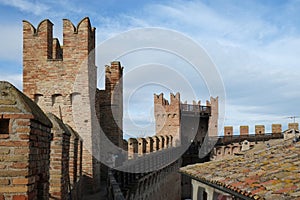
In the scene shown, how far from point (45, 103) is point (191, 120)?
31.7 m

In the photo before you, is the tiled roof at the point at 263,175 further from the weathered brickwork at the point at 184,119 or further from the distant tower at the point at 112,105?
the weathered brickwork at the point at 184,119

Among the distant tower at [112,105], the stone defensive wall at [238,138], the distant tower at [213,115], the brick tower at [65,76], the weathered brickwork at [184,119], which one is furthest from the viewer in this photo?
the distant tower at [213,115]

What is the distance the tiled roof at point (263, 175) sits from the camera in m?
5.64

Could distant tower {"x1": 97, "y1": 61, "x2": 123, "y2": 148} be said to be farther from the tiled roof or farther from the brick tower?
the tiled roof

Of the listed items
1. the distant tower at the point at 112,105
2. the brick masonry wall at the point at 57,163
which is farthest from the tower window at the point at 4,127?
the distant tower at the point at 112,105

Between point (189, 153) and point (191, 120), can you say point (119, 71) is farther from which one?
point (191, 120)

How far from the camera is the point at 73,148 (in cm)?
766

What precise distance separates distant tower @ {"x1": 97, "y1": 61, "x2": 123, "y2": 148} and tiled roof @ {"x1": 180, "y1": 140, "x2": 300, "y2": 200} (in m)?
7.60

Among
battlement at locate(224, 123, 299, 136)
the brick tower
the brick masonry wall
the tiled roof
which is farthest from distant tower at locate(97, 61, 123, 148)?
battlement at locate(224, 123, 299, 136)

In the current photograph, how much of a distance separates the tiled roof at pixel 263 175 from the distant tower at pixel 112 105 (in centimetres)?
760

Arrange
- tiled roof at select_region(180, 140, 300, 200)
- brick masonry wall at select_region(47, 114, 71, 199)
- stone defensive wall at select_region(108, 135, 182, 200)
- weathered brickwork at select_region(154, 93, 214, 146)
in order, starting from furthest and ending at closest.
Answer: weathered brickwork at select_region(154, 93, 214, 146) < stone defensive wall at select_region(108, 135, 182, 200) < tiled roof at select_region(180, 140, 300, 200) < brick masonry wall at select_region(47, 114, 71, 199)

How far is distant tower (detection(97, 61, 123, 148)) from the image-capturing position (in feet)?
57.3

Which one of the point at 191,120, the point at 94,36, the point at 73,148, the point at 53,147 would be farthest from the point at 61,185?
the point at 191,120

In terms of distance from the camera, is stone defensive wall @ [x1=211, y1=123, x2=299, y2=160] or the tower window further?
stone defensive wall @ [x1=211, y1=123, x2=299, y2=160]
